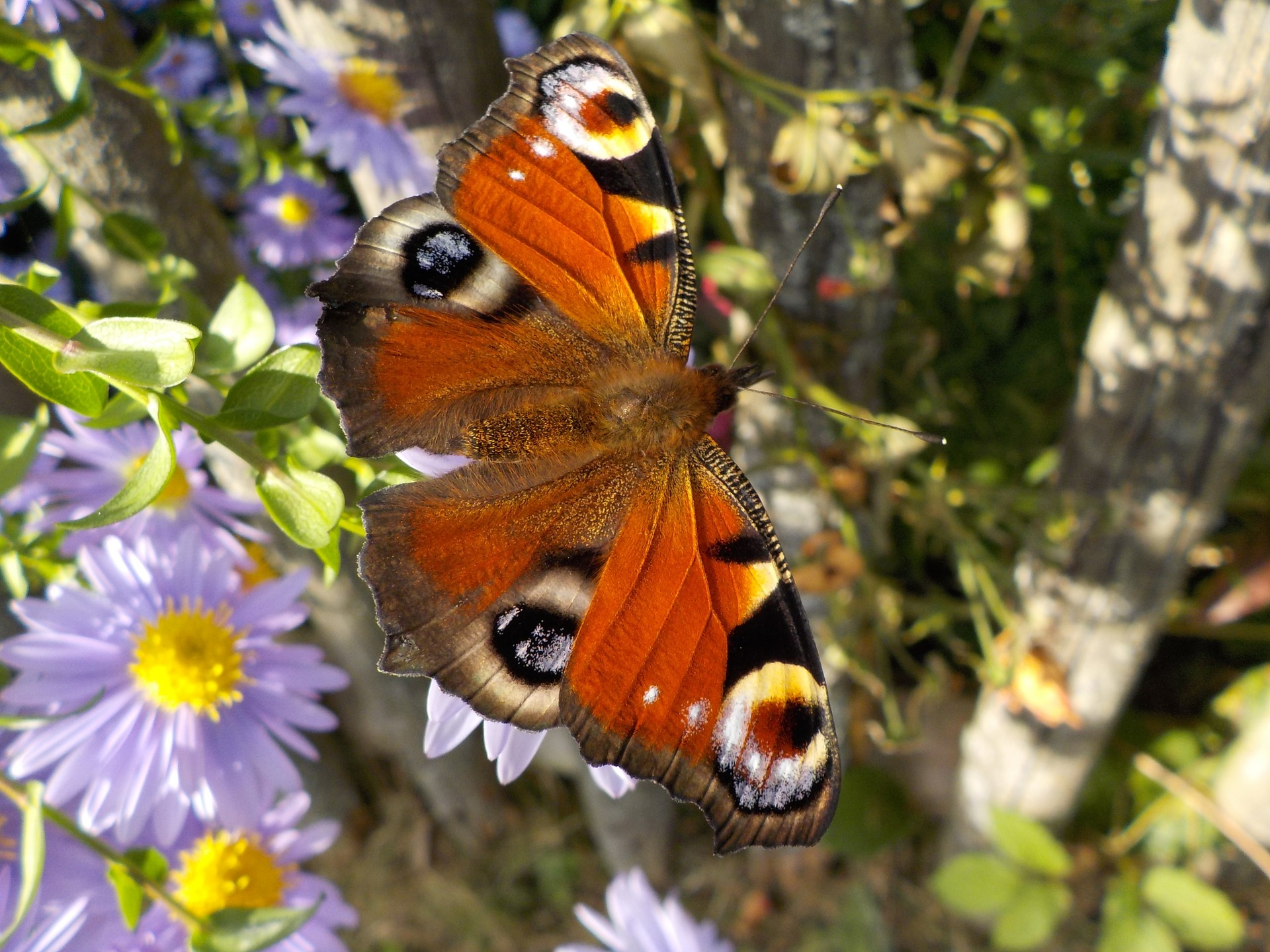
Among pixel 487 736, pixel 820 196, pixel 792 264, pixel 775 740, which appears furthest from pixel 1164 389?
pixel 487 736

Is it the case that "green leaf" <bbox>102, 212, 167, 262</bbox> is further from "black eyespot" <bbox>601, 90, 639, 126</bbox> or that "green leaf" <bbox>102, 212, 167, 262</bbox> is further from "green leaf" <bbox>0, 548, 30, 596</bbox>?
"black eyespot" <bbox>601, 90, 639, 126</bbox>

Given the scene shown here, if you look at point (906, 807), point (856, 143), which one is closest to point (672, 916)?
point (856, 143)

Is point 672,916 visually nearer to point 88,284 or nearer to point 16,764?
point 16,764

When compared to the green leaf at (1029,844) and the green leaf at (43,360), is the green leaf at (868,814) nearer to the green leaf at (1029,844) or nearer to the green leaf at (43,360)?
the green leaf at (1029,844)

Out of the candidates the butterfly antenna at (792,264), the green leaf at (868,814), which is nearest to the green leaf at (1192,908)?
the green leaf at (868,814)

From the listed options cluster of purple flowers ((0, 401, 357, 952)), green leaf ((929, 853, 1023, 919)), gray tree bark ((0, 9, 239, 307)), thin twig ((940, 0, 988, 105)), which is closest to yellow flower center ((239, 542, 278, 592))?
cluster of purple flowers ((0, 401, 357, 952))

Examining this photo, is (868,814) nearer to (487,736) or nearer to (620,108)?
(487,736)
